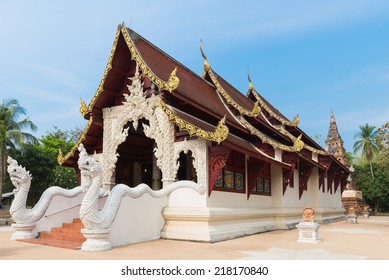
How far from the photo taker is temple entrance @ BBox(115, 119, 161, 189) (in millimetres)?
12570

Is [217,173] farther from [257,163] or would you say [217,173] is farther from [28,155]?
[28,155]

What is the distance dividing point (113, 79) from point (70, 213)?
3.76 m

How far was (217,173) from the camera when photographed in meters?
8.84

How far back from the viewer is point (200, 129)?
27.7 feet

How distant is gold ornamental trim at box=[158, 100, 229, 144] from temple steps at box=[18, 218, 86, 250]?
10.4ft

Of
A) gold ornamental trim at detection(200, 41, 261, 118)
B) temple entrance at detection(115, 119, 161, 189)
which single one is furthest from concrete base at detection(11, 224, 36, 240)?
gold ornamental trim at detection(200, 41, 261, 118)

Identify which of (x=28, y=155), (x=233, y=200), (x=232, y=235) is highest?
(x=28, y=155)

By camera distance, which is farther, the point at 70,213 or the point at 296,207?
the point at 296,207

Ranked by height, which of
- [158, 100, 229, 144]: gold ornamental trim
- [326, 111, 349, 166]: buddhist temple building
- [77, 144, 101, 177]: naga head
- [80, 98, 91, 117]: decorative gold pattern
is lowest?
[77, 144, 101, 177]: naga head

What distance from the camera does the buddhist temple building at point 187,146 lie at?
8.95 metres

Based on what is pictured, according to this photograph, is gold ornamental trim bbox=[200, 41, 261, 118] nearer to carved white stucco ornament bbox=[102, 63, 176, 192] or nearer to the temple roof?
the temple roof

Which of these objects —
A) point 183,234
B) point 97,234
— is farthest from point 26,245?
point 183,234

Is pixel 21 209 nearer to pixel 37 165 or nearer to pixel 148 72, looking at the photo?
pixel 148 72

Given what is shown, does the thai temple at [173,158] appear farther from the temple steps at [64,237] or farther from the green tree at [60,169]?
the green tree at [60,169]
